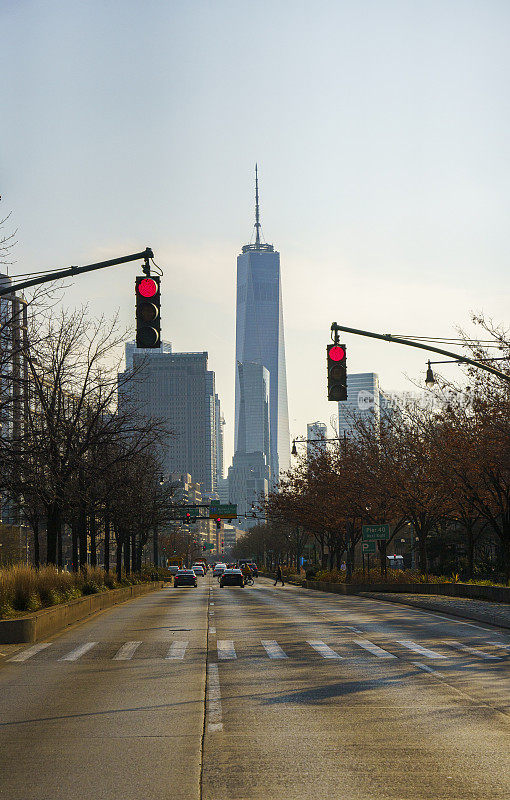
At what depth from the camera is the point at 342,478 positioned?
5684 cm

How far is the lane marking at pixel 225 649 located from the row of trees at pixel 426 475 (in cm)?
1359

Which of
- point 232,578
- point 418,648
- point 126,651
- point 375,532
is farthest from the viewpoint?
point 232,578

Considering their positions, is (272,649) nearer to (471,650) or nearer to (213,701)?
(471,650)

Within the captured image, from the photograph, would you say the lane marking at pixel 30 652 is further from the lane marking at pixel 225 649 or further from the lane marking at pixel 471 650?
the lane marking at pixel 471 650

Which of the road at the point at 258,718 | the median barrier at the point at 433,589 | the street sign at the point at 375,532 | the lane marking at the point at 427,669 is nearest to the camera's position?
the road at the point at 258,718

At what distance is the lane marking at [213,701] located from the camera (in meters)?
10.5

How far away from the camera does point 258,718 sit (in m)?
10.9

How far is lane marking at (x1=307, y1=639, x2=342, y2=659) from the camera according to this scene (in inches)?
691

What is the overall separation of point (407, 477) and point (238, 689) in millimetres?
36051

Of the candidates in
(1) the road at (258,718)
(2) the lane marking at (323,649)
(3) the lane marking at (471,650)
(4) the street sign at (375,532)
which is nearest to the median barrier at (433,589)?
(4) the street sign at (375,532)

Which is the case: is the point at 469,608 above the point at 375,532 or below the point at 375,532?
below

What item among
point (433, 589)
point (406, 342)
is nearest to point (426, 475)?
point (433, 589)

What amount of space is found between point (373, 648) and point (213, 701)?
724 cm

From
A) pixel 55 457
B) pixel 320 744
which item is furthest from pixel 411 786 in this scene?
pixel 55 457
